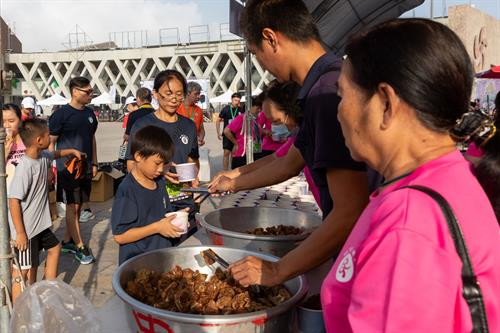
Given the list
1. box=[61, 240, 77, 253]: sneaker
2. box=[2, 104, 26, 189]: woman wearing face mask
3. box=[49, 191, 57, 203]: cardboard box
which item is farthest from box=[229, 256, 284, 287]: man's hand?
box=[49, 191, 57, 203]: cardboard box

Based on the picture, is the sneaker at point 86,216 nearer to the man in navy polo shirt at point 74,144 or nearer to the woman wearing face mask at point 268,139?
the man in navy polo shirt at point 74,144

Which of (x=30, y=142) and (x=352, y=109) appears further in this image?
(x=30, y=142)

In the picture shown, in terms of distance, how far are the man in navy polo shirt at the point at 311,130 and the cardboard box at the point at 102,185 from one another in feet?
19.0

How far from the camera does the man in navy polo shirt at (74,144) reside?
4375mm

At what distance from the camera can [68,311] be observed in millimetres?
1485

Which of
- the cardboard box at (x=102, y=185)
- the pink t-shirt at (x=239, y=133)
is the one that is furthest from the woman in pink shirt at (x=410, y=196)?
the cardboard box at (x=102, y=185)

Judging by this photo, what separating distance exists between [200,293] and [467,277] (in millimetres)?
834

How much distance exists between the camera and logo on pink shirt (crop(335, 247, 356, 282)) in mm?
733

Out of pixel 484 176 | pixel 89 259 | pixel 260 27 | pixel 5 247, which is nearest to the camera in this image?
pixel 484 176

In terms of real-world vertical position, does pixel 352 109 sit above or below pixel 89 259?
above

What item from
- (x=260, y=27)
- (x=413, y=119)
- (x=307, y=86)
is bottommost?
(x=413, y=119)

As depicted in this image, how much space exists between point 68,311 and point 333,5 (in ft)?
14.4

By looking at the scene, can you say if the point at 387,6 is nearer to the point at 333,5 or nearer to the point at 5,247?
the point at 333,5

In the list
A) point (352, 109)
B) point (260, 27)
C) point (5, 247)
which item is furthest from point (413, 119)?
point (5, 247)
